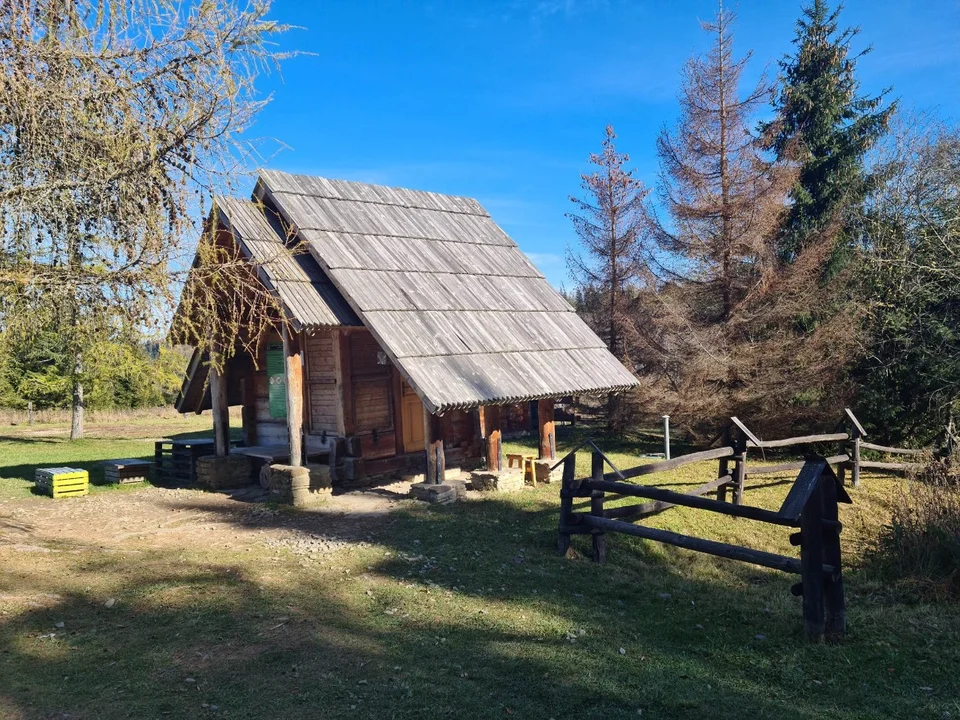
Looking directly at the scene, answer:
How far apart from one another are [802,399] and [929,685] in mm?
14319

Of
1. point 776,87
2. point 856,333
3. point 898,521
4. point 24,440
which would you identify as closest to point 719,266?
point 856,333

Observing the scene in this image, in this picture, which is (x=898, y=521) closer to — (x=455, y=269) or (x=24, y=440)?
(x=455, y=269)

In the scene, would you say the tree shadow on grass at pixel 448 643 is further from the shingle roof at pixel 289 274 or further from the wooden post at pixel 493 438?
the shingle roof at pixel 289 274

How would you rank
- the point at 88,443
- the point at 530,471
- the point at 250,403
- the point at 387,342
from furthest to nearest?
the point at 88,443 → the point at 250,403 → the point at 530,471 → the point at 387,342

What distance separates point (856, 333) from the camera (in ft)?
59.1

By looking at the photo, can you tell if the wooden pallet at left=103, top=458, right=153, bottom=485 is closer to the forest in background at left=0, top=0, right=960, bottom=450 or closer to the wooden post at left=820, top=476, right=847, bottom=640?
the forest in background at left=0, top=0, right=960, bottom=450

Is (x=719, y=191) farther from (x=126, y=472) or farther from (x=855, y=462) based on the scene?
(x=126, y=472)

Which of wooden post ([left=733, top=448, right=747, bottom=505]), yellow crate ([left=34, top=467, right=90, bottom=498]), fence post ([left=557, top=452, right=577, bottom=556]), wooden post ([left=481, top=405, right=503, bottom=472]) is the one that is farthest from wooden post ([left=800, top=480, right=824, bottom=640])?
yellow crate ([left=34, top=467, right=90, bottom=498])

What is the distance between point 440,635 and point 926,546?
6.31m

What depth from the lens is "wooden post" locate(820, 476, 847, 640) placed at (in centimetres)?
632

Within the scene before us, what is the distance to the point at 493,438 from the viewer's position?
1388cm

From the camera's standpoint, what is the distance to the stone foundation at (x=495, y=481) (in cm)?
1308

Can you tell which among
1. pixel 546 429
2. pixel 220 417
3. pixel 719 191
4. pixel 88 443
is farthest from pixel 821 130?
pixel 88 443

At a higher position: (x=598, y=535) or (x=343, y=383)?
(x=343, y=383)
